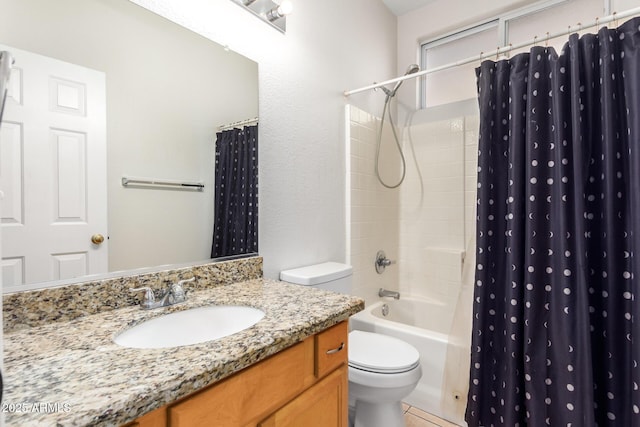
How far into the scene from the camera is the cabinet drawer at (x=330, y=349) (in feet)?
3.13

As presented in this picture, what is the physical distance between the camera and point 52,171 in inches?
35.1

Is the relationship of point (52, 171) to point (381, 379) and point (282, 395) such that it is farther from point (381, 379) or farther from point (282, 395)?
point (381, 379)

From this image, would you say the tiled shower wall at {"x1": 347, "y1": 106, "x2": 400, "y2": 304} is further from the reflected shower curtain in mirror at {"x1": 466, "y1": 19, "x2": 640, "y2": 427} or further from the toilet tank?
the reflected shower curtain in mirror at {"x1": 466, "y1": 19, "x2": 640, "y2": 427}

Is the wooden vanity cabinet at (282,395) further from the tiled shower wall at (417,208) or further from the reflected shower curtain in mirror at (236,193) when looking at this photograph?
the tiled shower wall at (417,208)

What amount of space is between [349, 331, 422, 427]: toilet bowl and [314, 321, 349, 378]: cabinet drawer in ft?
1.32

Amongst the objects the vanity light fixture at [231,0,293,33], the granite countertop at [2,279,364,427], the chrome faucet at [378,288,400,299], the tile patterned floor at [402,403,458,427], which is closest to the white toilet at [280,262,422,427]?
the tile patterned floor at [402,403,458,427]

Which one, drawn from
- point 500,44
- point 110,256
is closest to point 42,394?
point 110,256

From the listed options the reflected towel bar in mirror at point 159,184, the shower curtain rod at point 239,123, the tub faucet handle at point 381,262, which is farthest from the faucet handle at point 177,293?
the tub faucet handle at point 381,262

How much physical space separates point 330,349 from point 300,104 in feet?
4.03

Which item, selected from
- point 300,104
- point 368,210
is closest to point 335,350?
point 300,104

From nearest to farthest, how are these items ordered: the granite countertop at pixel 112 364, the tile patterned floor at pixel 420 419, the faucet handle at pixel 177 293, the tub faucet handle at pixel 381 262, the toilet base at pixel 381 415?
the granite countertop at pixel 112 364 < the faucet handle at pixel 177 293 < the toilet base at pixel 381 415 < the tile patterned floor at pixel 420 419 < the tub faucet handle at pixel 381 262

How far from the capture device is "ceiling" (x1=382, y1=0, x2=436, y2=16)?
242cm

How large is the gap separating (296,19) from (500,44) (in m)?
1.51

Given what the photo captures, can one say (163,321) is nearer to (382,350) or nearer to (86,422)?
(86,422)
